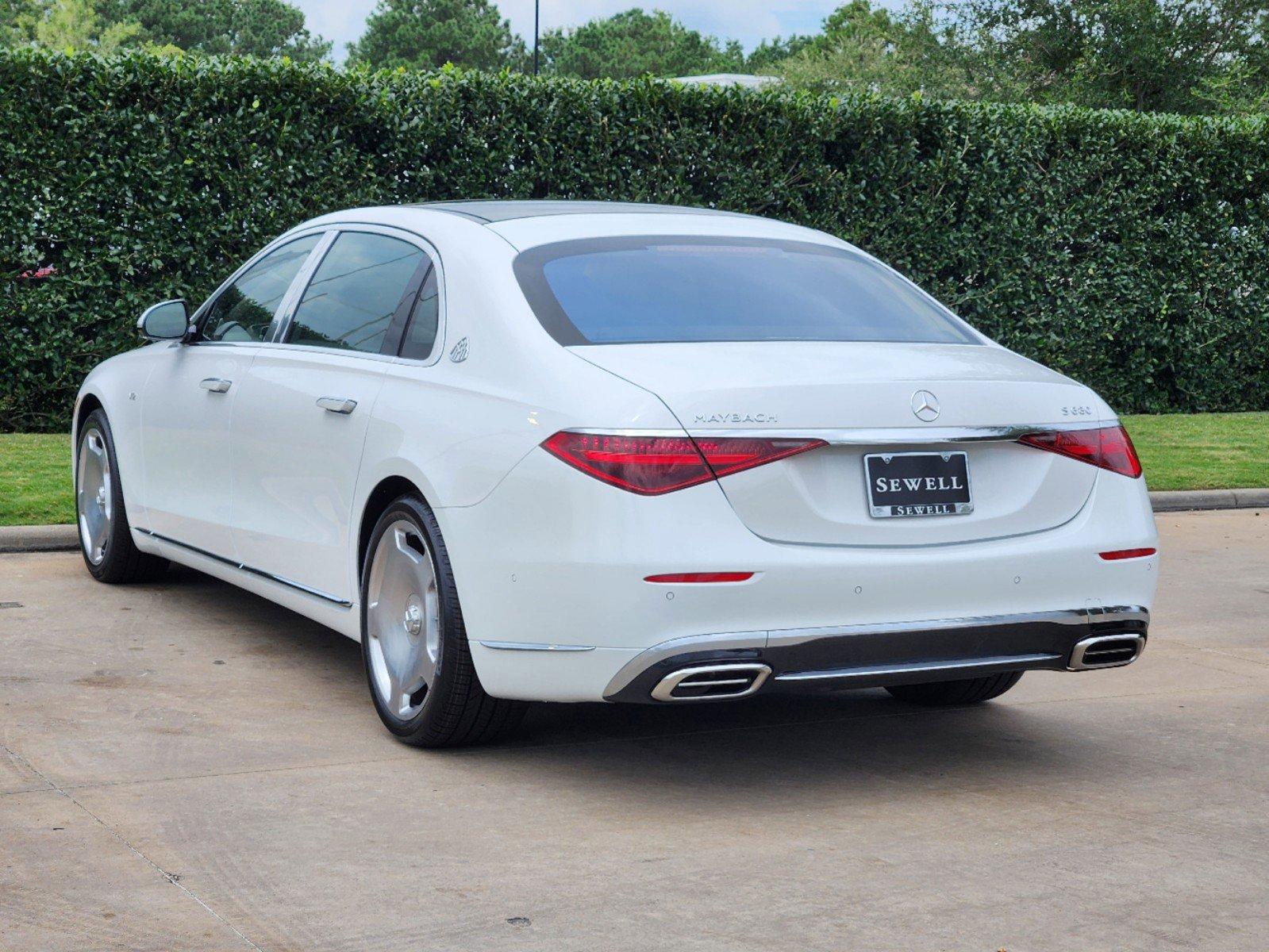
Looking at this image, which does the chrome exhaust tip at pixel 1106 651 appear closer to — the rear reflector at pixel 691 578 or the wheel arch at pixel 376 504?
the rear reflector at pixel 691 578

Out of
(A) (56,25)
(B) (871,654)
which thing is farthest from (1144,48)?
(A) (56,25)

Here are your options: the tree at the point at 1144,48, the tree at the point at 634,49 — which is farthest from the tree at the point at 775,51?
the tree at the point at 1144,48

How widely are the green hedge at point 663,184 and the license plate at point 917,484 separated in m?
9.60

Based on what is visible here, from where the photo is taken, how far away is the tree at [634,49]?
95562 mm

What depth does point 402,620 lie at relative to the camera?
5.14m

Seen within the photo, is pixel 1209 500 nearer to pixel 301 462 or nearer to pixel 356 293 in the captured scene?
pixel 356 293

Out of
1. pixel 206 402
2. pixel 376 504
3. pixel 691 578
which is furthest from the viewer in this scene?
pixel 206 402

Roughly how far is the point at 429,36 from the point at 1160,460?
75.9 m

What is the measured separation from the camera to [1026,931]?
11.9 feet

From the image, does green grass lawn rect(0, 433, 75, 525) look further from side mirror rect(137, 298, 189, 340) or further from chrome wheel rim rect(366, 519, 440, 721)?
chrome wheel rim rect(366, 519, 440, 721)

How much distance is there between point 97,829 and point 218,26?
298 ft

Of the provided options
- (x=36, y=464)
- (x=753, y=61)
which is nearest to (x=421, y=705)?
(x=36, y=464)

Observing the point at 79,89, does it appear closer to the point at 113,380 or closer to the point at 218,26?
the point at 113,380

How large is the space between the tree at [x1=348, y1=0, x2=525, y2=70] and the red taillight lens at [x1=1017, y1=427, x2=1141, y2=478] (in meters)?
81.3
